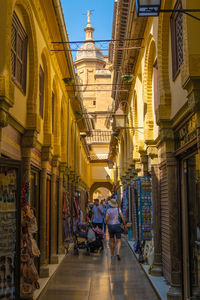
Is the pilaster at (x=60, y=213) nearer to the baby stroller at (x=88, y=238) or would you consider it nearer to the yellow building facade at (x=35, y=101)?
the yellow building facade at (x=35, y=101)

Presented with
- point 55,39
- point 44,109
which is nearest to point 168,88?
point 44,109

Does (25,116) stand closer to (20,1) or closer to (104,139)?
(20,1)

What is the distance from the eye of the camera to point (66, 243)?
552 inches

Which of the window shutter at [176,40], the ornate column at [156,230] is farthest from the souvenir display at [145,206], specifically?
the window shutter at [176,40]

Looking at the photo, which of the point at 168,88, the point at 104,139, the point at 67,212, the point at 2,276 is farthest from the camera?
the point at 104,139

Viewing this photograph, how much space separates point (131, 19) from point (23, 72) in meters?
3.84

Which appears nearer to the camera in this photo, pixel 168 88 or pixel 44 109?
pixel 168 88

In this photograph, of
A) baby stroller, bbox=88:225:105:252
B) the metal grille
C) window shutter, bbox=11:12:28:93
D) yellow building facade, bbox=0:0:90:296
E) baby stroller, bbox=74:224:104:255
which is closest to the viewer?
yellow building facade, bbox=0:0:90:296

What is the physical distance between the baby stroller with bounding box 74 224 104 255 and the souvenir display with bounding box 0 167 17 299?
7740 millimetres

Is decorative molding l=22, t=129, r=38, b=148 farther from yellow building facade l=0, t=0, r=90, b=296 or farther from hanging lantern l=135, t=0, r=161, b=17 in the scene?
hanging lantern l=135, t=0, r=161, b=17

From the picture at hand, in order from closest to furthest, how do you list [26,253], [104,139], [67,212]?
[26,253], [67,212], [104,139]

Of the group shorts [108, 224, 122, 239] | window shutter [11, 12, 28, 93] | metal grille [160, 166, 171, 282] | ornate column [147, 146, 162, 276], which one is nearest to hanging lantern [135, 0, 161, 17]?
window shutter [11, 12, 28, 93]

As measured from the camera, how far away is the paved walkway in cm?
719

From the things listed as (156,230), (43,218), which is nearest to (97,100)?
(43,218)
